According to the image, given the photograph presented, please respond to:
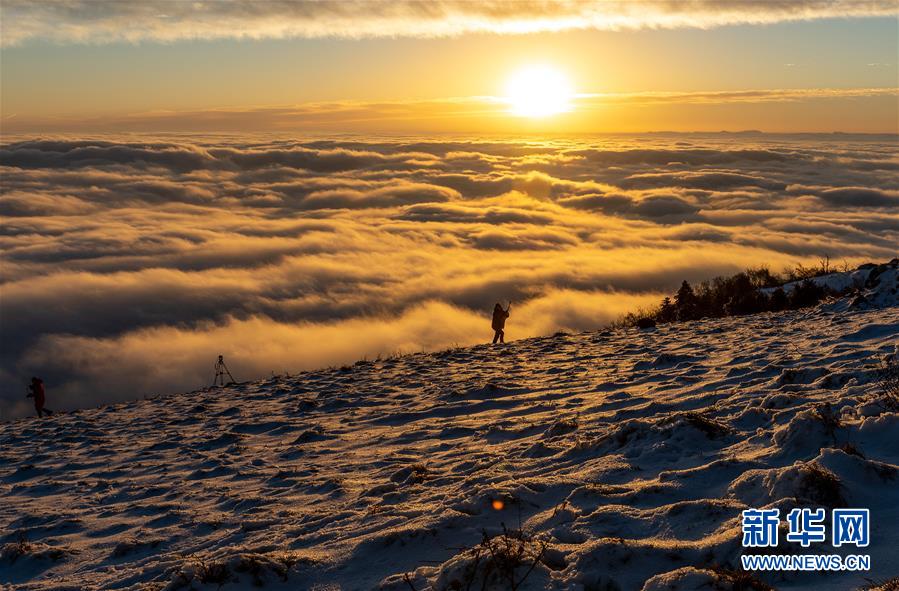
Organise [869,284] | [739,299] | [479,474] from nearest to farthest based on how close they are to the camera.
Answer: [479,474]
[869,284]
[739,299]

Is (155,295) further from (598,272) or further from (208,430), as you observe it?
(208,430)

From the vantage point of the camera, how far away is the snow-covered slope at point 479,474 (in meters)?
4.15

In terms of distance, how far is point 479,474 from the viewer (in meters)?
6.07

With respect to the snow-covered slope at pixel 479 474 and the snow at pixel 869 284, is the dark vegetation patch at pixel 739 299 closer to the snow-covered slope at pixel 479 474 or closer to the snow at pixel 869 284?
the snow at pixel 869 284

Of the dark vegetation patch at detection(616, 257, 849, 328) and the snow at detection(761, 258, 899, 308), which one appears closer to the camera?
the snow at detection(761, 258, 899, 308)

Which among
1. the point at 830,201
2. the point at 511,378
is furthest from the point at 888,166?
the point at 511,378

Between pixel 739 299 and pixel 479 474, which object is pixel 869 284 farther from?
pixel 479 474

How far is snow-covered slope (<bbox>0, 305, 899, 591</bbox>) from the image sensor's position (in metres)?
4.15

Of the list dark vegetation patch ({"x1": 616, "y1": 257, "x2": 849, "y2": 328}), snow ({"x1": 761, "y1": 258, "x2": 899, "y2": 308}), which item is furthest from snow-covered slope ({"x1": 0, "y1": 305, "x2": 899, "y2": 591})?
dark vegetation patch ({"x1": 616, "y1": 257, "x2": 849, "y2": 328})

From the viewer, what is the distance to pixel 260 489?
7.11 metres

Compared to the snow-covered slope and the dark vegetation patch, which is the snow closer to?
the dark vegetation patch

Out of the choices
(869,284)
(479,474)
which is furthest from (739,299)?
Answer: (479,474)

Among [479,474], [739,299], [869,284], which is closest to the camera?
[479,474]

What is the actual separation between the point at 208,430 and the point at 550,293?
7712 centimetres
